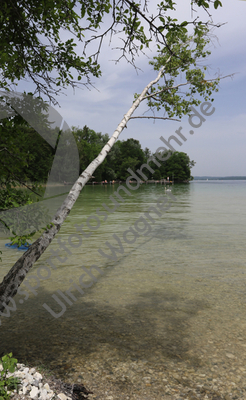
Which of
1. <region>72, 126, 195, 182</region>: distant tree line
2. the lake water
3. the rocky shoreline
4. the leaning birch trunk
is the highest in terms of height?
<region>72, 126, 195, 182</region>: distant tree line

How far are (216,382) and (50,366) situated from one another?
2346 millimetres

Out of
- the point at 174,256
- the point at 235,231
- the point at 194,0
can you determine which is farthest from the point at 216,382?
the point at 235,231

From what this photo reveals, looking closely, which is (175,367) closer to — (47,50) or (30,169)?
(30,169)

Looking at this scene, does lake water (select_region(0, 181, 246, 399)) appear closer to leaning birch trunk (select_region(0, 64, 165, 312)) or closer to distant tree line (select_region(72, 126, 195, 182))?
leaning birch trunk (select_region(0, 64, 165, 312))

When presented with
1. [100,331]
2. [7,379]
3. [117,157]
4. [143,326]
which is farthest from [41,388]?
[117,157]

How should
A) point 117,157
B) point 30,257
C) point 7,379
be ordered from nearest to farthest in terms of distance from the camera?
1. point 7,379
2. point 30,257
3. point 117,157

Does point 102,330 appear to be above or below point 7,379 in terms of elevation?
below

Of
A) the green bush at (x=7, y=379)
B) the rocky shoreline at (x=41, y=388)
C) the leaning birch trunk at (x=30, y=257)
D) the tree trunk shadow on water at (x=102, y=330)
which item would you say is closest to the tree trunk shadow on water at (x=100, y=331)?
the tree trunk shadow on water at (x=102, y=330)

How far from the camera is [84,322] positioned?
637 centimetres

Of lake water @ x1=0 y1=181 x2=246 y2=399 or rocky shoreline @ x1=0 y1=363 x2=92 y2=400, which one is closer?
rocky shoreline @ x1=0 y1=363 x2=92 y2=400

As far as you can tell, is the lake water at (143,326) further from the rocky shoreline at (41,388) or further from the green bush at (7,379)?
the green bush at (7,379)

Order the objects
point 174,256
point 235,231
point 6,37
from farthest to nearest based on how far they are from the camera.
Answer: point 235,231
point 174,256
point 6,37

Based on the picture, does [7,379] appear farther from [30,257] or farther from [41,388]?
[30,257]

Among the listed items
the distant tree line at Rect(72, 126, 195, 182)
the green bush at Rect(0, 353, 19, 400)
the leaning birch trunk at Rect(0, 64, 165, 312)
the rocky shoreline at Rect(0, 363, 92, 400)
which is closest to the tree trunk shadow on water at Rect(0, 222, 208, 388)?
the rocky shoreline at Rect(0, 363, 92, 400)
